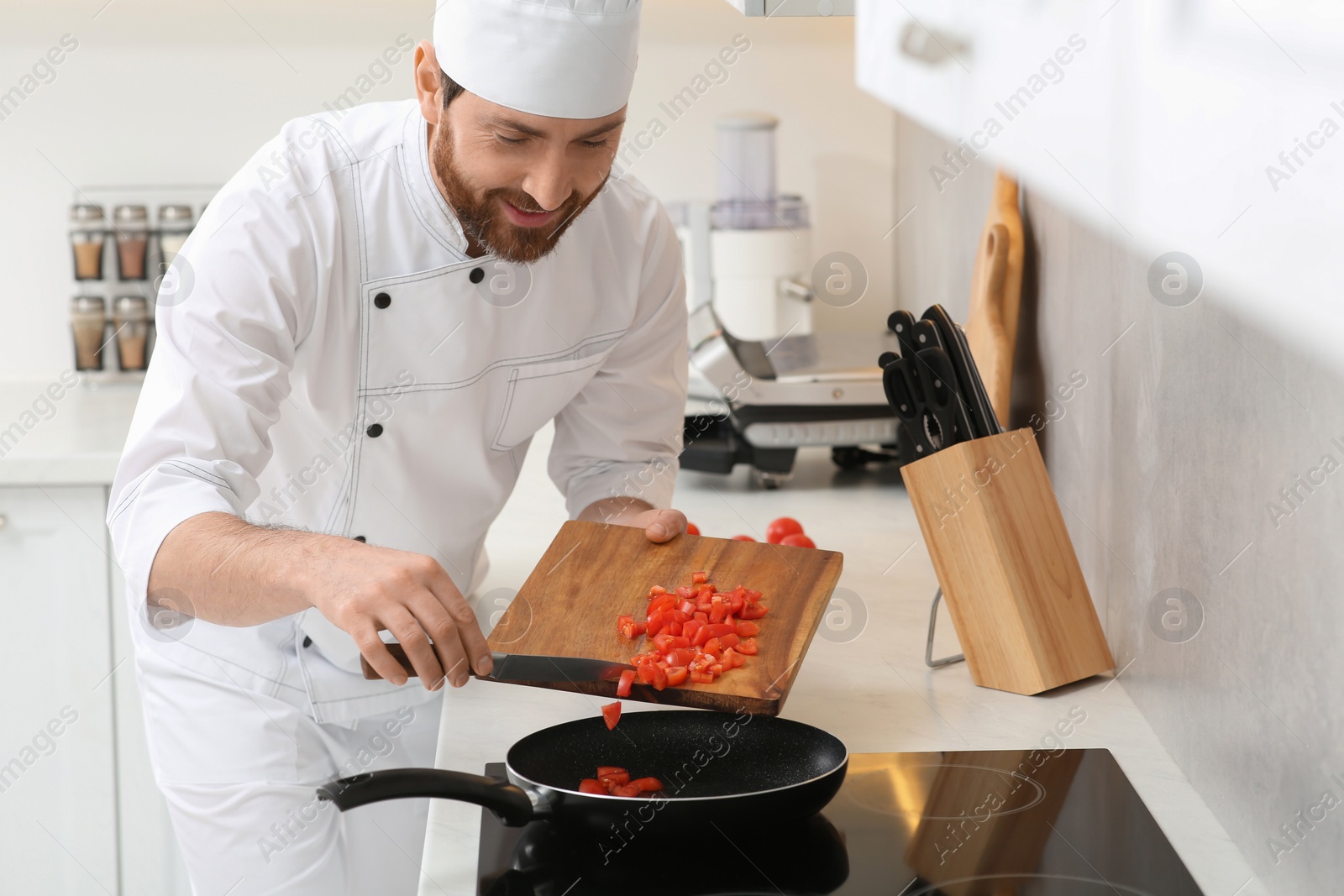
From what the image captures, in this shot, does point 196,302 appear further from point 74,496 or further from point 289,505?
point 74,496

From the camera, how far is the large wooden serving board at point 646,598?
2.95 ft

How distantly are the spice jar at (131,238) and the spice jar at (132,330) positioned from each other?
0.05 metres

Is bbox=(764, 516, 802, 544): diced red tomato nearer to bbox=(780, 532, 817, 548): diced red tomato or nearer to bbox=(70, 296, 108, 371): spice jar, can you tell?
bbox=(780, 532, 817, 548): diced red tomato

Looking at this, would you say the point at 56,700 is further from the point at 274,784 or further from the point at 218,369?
the point at 218,369

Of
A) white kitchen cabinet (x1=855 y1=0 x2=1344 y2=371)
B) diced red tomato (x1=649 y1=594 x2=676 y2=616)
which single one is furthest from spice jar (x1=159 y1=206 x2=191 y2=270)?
white kitchen cabinet (x1=855 y1=0 x2=1344 y2=371)

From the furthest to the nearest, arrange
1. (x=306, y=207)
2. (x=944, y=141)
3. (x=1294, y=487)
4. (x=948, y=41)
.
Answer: (x=944, y=141) → (x=306, y=207) → (x=948, y=41) → (x=1294, y=487)

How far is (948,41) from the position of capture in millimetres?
961

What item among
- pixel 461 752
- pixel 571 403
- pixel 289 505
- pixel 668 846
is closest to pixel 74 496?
pixel 289 505

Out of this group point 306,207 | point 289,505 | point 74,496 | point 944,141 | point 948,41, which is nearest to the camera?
point 948,41

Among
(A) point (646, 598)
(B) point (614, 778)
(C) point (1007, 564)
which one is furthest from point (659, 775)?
(C) point (1007, 564)

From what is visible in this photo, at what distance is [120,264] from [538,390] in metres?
1.37

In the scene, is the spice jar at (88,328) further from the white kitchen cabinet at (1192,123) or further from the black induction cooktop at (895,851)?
the white kitchen cabinet at (1192,123)

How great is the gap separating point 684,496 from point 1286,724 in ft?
3.73

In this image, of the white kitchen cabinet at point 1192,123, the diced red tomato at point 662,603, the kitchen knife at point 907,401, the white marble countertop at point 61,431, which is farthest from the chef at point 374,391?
the white marble countertop at point 61,431
